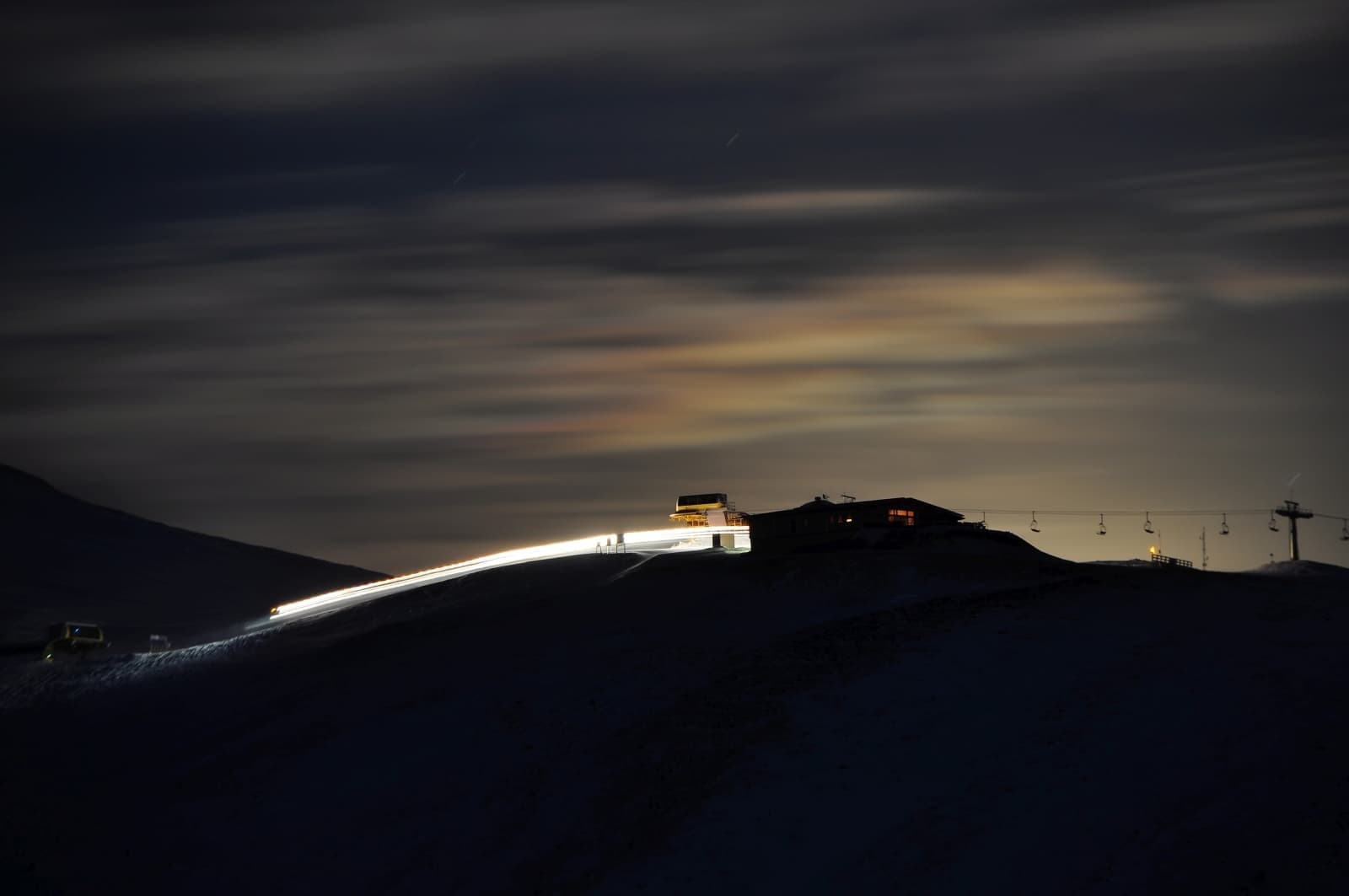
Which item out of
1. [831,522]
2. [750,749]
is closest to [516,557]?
[831,522]

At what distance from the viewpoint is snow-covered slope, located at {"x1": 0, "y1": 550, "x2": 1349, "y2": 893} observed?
37.6 metres

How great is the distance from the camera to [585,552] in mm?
93562

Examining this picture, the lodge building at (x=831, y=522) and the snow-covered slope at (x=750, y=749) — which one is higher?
the lodge building at (x=831, y=522)

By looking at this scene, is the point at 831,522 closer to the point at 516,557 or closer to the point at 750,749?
the point at 516,557

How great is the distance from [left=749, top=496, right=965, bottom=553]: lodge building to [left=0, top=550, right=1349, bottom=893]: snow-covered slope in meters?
16.3

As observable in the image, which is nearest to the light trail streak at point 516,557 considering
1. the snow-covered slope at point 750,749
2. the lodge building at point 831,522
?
the lodge building at point 831,522

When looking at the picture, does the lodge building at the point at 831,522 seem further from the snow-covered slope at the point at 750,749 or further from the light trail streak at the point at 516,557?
the snow-covered slope at the point at 750,749

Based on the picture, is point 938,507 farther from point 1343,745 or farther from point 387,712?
point 1343,745

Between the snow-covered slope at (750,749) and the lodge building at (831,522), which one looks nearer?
the snow-covered slope at (750,749)

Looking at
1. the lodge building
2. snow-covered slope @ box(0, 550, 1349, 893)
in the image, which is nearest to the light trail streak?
the lodge building

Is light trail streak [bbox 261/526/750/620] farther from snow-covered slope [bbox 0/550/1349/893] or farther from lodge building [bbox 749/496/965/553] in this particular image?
snow-covered slope [bbox 0/550/1349/893]

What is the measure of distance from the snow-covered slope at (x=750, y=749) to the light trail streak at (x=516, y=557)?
62.3 feet

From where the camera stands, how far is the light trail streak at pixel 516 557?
8862 centimetres

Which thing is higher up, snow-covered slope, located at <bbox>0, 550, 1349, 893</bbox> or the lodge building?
the lodge building
